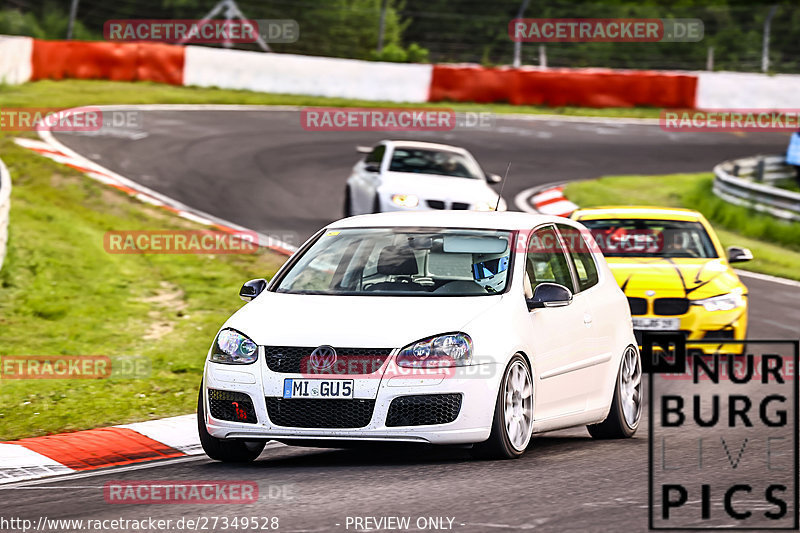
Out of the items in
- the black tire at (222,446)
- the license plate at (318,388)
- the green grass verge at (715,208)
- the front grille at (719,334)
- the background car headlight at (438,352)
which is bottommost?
the green grass verge at (715,208)

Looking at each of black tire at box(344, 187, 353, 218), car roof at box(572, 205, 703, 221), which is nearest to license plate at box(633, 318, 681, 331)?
car roof at box(572, 205, 703, 221)

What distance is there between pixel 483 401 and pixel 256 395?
1.22m

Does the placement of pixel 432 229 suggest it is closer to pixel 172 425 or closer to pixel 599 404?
pixel 599 404

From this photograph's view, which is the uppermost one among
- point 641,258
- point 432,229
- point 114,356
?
point 432,229

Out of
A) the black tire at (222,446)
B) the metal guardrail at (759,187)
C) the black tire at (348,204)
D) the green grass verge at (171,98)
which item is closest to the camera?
the black tire at (222,446)

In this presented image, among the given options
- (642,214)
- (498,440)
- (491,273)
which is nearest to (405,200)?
(642,214)

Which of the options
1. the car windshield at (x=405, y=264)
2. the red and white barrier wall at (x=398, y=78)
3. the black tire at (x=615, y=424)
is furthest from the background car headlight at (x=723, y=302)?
the red and white barrier wall at (x=398, y=78)

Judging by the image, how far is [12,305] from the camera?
1321 centimetres

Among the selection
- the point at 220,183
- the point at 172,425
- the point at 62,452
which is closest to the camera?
the point at 62,452

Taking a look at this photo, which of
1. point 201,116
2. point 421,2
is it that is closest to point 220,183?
point 201,116

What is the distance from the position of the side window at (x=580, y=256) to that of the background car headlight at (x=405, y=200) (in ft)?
26.0

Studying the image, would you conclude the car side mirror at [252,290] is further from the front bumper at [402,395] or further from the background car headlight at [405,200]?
the background car headlight at [405,200]

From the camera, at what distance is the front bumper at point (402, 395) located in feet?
23.7

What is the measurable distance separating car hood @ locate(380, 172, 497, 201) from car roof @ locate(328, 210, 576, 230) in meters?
8.30
